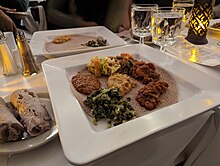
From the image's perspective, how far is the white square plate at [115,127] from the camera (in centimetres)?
35

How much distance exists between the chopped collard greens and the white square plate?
0.09ft

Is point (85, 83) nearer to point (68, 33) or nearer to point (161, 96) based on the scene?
point (161, 96)

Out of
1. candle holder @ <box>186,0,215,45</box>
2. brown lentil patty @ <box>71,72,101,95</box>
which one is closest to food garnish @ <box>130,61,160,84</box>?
brown lentil patty @ <box>71,72,101,95</box>

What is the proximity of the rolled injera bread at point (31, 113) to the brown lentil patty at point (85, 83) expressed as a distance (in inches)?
5.2

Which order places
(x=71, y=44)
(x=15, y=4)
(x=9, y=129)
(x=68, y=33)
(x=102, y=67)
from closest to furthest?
(x=9, y=129) → (x=102, y=67) → (x=71, y=44) → (x=68, y=33) → (x=15, y=4)

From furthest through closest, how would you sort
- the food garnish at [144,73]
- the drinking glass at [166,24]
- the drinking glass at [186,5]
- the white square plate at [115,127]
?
1. the drinking glass at [186,5]
2. the drinking glass at [166,24]
3. the food garnish at [144,73]
4. the white square plate at [115,127]

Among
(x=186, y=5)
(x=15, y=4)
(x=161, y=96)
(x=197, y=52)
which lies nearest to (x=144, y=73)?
(x=161, y=96)

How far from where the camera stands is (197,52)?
2.72 feet

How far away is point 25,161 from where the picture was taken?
1.28ft

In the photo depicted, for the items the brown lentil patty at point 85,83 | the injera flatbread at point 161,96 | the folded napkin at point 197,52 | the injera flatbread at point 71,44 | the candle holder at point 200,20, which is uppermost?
the candle holder at point 200,20

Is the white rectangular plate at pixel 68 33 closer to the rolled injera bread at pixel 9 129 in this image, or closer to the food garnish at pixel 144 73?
the food garnish at pixel 144 73

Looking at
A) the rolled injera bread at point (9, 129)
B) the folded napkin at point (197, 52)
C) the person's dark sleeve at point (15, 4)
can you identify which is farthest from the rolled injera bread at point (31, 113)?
the person's dark sleeve at point (15, 4)

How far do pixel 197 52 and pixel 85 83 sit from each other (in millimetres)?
508

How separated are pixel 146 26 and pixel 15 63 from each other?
0.53 m
